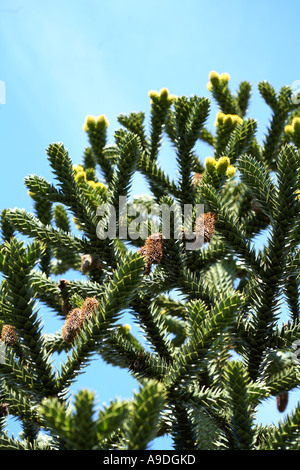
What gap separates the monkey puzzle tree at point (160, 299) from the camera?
2100mm

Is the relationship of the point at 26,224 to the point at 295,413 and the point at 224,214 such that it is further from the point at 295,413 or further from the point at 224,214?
the point at 295,413

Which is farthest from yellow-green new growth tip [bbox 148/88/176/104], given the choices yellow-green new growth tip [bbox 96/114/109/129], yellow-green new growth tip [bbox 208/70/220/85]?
yellow-green new growth tip [bbox 208/70/220/85]

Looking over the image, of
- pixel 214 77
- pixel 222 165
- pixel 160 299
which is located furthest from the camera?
pixel 214 77

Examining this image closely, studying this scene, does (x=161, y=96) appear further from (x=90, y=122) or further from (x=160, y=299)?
(x=160, y=299)

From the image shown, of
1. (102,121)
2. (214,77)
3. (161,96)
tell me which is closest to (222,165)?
(161,96)

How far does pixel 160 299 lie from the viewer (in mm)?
4324

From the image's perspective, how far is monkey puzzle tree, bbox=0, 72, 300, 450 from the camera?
2.10m

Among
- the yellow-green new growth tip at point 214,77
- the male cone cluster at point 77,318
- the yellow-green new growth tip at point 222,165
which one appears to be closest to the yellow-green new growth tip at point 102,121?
the yellow-green new growth tip at point 214,77

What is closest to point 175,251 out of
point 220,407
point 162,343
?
point 162,343

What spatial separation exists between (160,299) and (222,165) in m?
1.53

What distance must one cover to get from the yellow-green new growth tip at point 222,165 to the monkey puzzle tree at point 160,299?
0.01 meters

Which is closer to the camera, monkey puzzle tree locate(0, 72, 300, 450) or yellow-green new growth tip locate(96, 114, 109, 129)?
monkey puzzle tree locate(0, 72, 300, 450)

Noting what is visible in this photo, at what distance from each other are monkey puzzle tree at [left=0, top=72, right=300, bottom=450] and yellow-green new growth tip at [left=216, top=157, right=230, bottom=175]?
0.01 m

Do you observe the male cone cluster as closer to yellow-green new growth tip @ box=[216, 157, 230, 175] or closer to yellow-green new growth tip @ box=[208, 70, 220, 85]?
yellow-green new growth tip @ box=[216, 157, 230, 175]
